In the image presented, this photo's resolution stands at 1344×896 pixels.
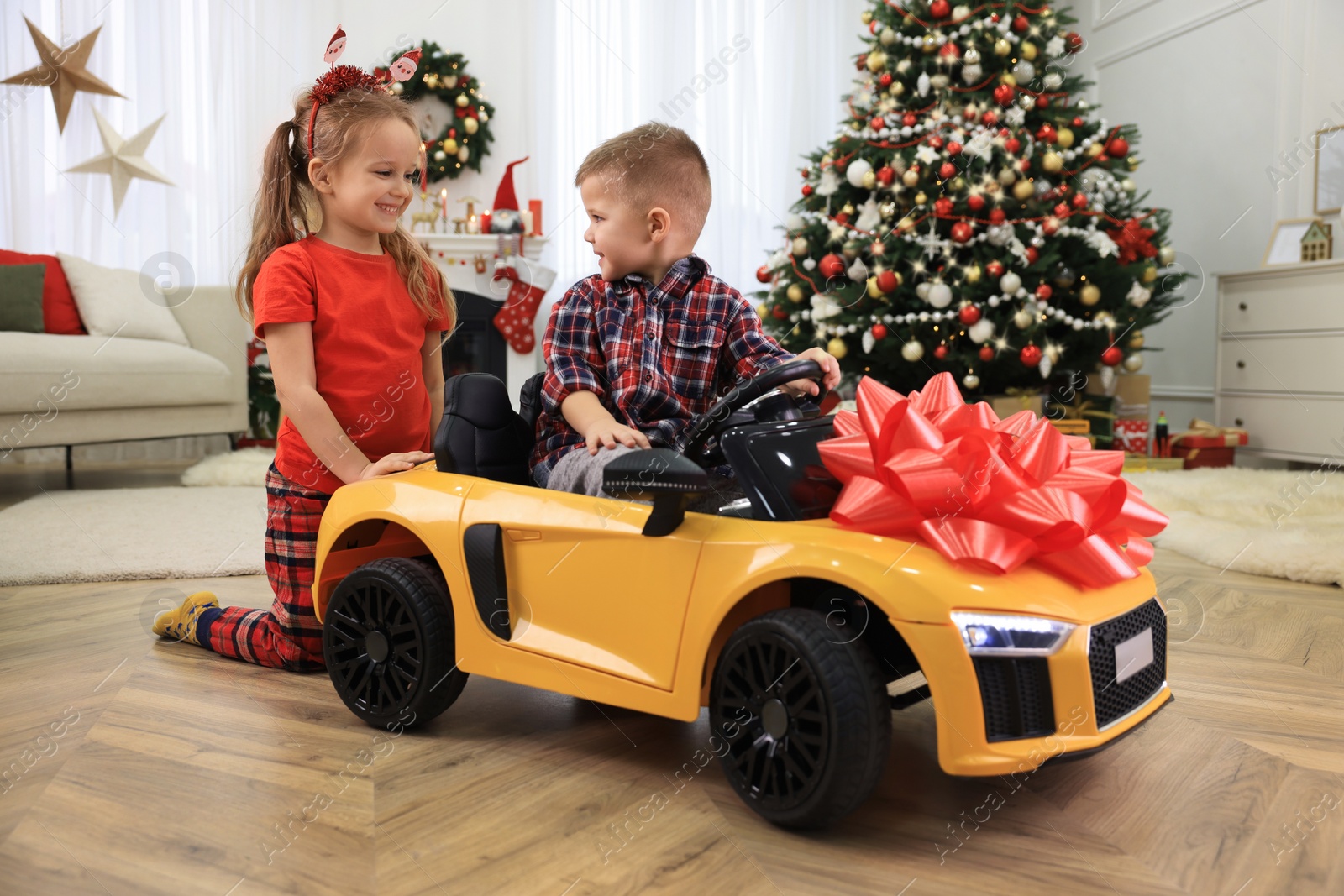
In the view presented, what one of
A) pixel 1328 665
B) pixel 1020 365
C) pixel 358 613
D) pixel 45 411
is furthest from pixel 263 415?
pixel 1328 665

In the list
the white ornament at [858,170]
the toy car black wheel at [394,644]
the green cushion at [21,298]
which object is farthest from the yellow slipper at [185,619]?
the white ornament at [858,170]

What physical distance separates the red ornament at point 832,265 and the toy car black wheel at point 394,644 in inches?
111

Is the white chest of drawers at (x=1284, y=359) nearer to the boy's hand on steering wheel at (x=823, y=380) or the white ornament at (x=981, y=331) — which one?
the white ornament at (x=981, y=331)

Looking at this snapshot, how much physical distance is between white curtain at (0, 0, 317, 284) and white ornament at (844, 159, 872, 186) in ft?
8.79

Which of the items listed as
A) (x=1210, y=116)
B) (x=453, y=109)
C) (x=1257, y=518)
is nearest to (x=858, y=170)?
Result: (x=1257, y=518)

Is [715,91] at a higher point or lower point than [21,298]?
higher

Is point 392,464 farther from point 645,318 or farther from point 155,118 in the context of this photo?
point 155,118

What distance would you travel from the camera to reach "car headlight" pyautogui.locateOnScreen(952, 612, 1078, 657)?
86cm

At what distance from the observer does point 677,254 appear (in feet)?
4.58

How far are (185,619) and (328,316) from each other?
0.60 m

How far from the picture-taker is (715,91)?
505 centimetres

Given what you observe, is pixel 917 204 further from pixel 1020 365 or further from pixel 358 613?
pixel 358 613

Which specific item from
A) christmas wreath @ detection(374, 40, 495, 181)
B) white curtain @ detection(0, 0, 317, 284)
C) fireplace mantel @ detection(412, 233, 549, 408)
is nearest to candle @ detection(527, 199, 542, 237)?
fireplace mantel @ detection(412, 233, 549, 408)

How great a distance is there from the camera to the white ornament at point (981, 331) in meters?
3.54
